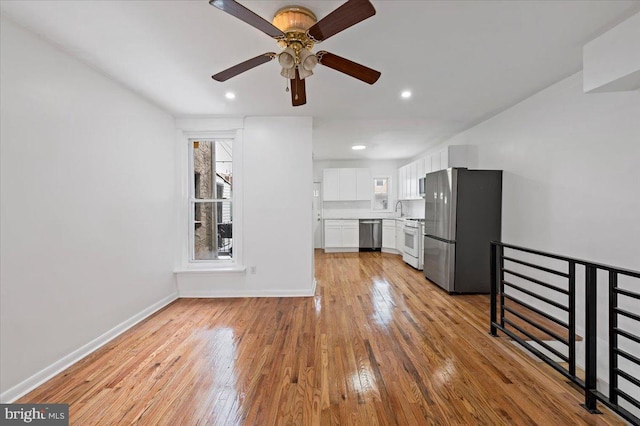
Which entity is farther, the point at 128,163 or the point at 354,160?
the point at 354,160

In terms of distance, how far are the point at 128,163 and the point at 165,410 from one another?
2452 mm

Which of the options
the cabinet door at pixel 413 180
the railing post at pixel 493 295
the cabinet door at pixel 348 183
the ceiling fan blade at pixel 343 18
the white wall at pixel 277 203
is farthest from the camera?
the cabinet door at pixel 348 183

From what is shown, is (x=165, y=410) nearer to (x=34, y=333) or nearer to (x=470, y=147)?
(x=34, y=333)

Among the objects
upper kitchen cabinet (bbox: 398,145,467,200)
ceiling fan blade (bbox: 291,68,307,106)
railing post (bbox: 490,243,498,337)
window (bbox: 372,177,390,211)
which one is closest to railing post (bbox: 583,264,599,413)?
railing post (bbox: 490,243,498,337)

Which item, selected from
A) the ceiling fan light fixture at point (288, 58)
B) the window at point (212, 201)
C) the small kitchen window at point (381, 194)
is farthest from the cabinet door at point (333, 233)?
the ceiling fan light fixture at point (288, 58)

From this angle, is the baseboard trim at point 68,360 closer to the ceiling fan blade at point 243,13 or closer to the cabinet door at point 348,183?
the ceiling fan blade at point 243,13

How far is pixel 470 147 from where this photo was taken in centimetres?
483

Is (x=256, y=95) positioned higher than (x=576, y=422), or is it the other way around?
(x=256, y=95)

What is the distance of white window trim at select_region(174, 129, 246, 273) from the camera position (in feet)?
13.3

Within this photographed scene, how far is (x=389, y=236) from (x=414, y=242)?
190 centimetres

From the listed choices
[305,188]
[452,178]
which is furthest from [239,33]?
[452,178]

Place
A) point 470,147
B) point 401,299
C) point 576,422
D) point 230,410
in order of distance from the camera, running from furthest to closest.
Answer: point 470,147
point 401,299
point 230,410
point 576,422

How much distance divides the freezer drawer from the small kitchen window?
11.2 ft

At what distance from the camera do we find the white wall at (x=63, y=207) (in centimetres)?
194
